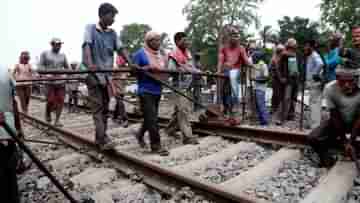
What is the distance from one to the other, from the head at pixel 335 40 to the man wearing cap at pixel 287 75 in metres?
0.90

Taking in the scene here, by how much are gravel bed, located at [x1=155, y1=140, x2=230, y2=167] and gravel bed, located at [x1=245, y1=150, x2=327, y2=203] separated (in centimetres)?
107

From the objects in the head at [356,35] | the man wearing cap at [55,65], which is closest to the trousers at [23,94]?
the man wearing cap at [55,65]

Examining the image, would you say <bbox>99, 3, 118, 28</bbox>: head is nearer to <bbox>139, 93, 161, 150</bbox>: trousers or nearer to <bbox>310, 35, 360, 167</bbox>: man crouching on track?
<bbox>139, 93, 161, 150</bbox>: trousers

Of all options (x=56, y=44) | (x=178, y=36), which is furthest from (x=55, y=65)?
(x=178, y=36)

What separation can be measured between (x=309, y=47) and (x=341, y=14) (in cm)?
2674

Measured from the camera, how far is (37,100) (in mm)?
14648

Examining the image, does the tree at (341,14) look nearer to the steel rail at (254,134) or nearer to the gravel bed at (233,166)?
the steel rail at (254,134)

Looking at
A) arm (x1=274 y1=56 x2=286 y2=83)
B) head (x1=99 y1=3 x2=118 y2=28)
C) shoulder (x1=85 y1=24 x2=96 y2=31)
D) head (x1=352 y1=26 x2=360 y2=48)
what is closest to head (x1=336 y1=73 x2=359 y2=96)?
head (x1=352 y1=26 x2=360 y2=48)

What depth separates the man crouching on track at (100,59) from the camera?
13.9ft

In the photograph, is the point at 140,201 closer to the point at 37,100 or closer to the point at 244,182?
the point at 244,182

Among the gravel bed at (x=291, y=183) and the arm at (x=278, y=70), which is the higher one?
the arm at (x=278, y=70)

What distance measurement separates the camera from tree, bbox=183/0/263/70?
3962cm

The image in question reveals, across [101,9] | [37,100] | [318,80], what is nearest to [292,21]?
[37,100]

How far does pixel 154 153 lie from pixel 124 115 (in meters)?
2.68
